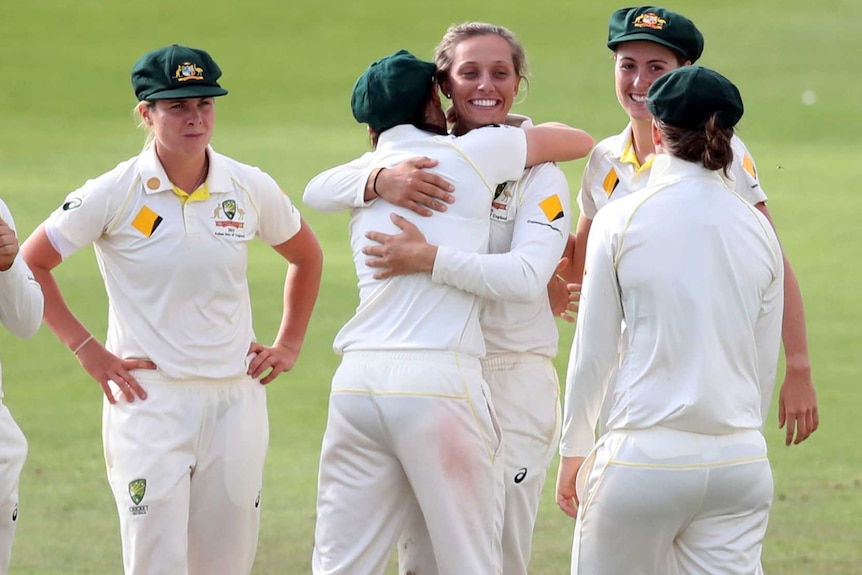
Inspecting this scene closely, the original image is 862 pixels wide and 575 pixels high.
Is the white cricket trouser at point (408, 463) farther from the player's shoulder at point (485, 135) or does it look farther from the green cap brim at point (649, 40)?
A: the green cap brim at point (649, 40)

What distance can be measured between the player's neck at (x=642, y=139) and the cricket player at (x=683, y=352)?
0.77 m

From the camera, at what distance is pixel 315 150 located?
18.4m

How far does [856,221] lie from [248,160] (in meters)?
7.15

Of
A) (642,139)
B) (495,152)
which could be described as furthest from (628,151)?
(495,152)

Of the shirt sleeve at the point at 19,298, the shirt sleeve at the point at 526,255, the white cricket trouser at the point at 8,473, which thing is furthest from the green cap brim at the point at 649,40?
the white cricket trouser at the point at 8,473

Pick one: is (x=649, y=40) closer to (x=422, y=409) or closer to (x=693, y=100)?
(x=693, y=100)

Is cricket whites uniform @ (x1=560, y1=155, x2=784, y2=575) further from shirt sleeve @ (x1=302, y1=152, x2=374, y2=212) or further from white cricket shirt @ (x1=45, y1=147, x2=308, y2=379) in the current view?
white cricket shirt @ (x1=45, y1=147, x2=308, y2=379)

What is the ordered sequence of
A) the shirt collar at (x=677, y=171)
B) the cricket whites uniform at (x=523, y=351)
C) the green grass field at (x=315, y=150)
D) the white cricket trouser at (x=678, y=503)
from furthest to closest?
the green grass field at (x=315, y=150) < the cricket whites uniform at (x=523, y=351) < the shirt collar at (x=677, y=171) < the white cricket trouser at (x=678, y=503)

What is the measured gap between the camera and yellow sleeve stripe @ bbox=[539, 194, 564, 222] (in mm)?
4160

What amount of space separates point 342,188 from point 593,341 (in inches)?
38.0

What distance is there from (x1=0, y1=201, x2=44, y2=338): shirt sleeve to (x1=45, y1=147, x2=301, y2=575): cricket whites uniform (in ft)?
1.45

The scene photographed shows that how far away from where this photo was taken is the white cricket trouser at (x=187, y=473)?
4.38m

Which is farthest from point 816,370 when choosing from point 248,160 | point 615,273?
point 248,160

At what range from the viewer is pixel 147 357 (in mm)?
4504
